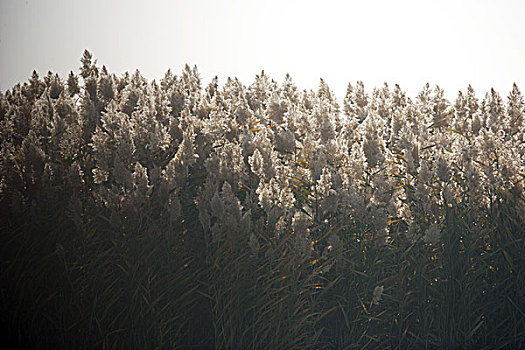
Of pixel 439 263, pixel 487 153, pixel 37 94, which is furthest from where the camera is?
pixel 37 94

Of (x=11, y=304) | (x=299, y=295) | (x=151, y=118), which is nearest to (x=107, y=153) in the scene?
(x=151, y=118)

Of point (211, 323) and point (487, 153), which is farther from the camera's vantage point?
point (487, 153)

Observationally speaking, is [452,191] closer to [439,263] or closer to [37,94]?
[439,263]

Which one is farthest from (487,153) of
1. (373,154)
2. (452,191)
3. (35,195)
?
(35,195)

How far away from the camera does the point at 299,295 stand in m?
3.31

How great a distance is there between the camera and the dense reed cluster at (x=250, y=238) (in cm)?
323

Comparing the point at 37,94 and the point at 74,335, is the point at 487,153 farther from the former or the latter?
the point at 37,94

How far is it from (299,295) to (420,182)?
124 centimetres

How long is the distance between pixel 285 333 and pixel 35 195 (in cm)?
201

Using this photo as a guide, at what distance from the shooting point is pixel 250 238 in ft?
10.7

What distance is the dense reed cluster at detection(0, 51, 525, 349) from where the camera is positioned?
127 inches

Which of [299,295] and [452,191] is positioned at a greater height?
[452,191]

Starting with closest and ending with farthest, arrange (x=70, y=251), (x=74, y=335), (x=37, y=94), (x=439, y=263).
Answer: (x=74, y=335), (x=70, y=251), (x=439, y=263), (x=37, y=94)

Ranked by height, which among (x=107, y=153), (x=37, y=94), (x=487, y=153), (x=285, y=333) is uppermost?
(x=37, y=94)
